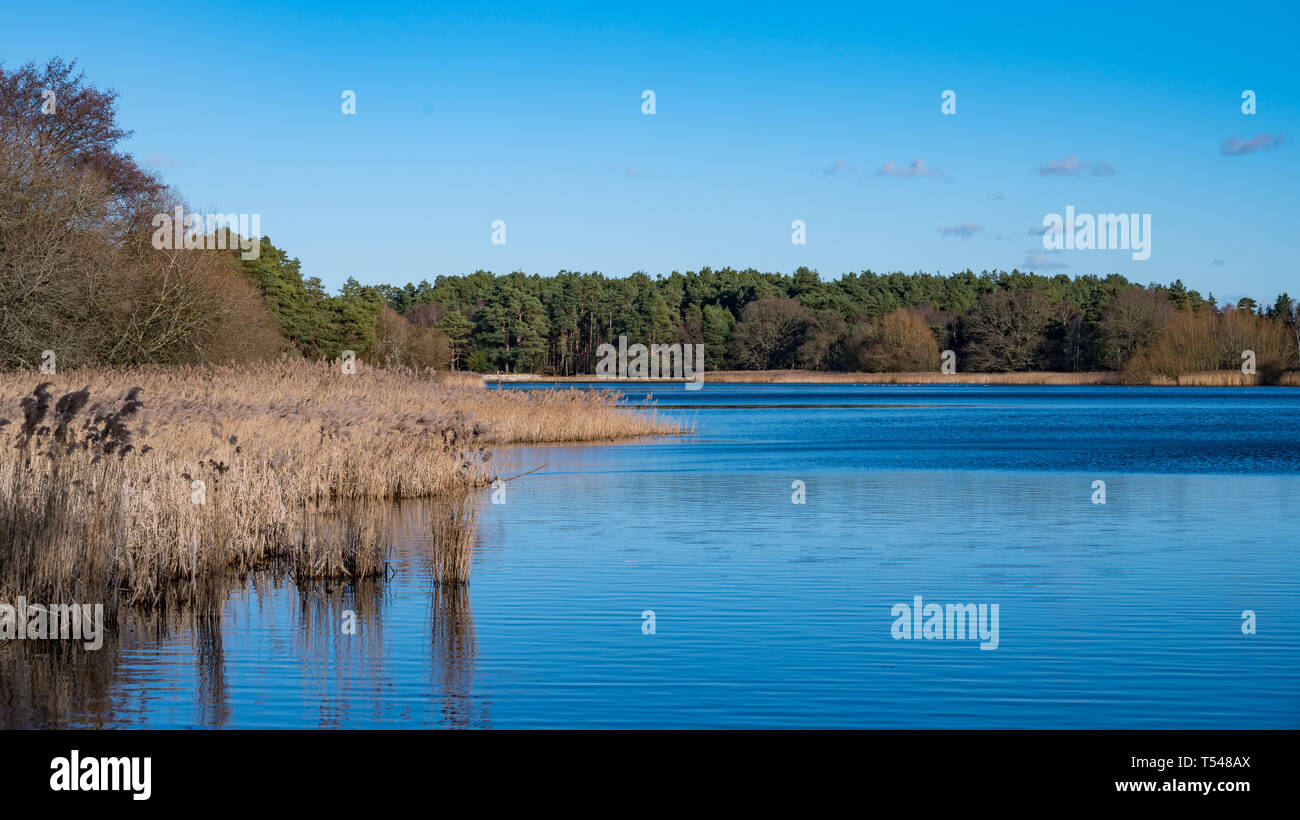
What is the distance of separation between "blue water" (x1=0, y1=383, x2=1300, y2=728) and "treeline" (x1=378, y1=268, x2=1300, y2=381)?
75.8 m

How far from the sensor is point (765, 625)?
10062mm

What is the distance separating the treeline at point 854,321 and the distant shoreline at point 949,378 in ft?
3.66

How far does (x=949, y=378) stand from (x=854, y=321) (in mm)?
18371

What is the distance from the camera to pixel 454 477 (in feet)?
63.1

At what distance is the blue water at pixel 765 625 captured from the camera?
7520 mm

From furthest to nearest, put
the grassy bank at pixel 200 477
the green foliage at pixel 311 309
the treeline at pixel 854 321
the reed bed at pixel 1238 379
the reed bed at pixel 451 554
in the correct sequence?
the treeline at pixel 854 321, the reed bed at pixel 1238 379, the green foliage at pixel 311 309, the reed bed at pixel 451 554, the grassy bank at pixel 200 477

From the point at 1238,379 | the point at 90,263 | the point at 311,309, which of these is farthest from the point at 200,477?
the point at 1238,379

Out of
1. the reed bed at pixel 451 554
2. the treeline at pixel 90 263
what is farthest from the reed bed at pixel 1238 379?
the reed bed at pixel 451 554

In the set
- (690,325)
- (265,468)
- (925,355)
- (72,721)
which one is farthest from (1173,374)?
(72,721)

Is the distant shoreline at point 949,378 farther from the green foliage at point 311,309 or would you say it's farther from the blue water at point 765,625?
the blue water at point 765,625

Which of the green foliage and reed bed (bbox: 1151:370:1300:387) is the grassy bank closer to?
the green foliage

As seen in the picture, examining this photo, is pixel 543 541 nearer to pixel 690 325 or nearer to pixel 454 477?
pixel 454 477

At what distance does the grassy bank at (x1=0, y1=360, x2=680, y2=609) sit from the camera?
10070mm
